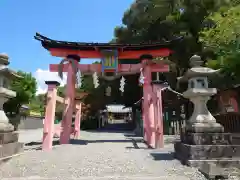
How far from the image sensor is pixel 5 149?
591cm

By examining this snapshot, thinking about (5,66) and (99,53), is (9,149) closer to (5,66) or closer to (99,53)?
(5,66)

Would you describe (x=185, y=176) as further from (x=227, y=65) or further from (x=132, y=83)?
(x=132, y=83)

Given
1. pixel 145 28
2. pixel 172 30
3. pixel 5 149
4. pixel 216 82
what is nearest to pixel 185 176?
pixel 5 149

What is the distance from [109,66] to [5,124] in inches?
234

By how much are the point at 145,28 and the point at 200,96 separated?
17.4m

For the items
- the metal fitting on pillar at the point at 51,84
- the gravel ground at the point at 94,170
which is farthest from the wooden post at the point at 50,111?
the gravel ground at the point at 94,170

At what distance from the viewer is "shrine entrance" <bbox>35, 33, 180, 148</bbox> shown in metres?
10.1

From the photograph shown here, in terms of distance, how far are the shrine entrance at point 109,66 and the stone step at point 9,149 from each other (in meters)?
3.23

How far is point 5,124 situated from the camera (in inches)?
244

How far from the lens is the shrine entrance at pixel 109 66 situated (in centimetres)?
1013

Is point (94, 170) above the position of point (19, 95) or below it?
below

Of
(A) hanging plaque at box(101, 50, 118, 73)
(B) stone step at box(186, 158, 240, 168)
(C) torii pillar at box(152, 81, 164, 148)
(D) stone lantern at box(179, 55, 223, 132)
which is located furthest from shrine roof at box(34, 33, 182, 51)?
(B) stone step at box(186, 158, 240, 168)

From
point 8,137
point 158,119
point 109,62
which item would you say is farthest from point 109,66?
point 8,137

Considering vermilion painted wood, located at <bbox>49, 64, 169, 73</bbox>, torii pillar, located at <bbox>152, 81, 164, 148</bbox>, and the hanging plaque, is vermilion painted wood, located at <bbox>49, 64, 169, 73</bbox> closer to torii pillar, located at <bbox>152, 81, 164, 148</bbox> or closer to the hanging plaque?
the hanging plaque
